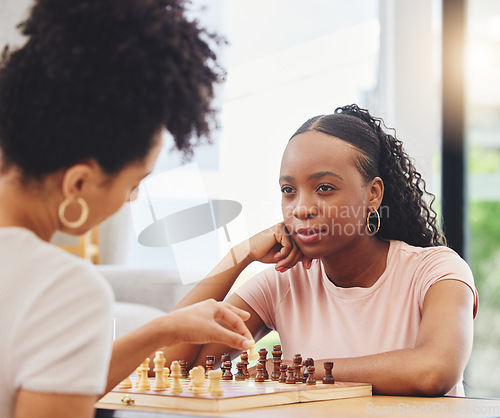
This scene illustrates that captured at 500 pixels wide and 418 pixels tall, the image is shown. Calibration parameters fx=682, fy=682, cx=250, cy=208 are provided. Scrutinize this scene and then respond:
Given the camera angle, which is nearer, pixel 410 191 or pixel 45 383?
pixel 45 383

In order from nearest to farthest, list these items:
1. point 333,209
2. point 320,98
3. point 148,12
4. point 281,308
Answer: point 148,12 < point 333,209 < point 281,308 < point 320,98

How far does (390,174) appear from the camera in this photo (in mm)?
1840

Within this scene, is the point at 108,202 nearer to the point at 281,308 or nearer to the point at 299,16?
the point at 281,308

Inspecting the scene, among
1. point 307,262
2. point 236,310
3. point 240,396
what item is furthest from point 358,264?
point 240,396

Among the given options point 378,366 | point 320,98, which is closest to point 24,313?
point 378,366

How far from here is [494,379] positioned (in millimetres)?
4117

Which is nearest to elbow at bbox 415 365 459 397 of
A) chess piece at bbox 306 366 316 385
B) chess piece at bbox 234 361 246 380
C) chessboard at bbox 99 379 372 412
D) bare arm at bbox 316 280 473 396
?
bare arm at bbox 316 280 473 396

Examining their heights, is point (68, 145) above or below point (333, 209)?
below

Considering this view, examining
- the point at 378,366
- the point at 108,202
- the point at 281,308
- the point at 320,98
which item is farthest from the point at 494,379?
the point at 108,202

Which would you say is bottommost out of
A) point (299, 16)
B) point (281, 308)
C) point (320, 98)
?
point (281, 308)

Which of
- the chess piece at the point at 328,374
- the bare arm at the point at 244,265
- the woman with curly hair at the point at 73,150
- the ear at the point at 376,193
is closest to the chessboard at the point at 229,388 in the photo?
the chess piece at the point at 328,374

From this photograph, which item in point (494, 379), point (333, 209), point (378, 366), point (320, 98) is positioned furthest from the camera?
point (494, 379)

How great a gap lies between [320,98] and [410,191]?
1608 mm

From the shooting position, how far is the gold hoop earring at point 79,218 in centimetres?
94
